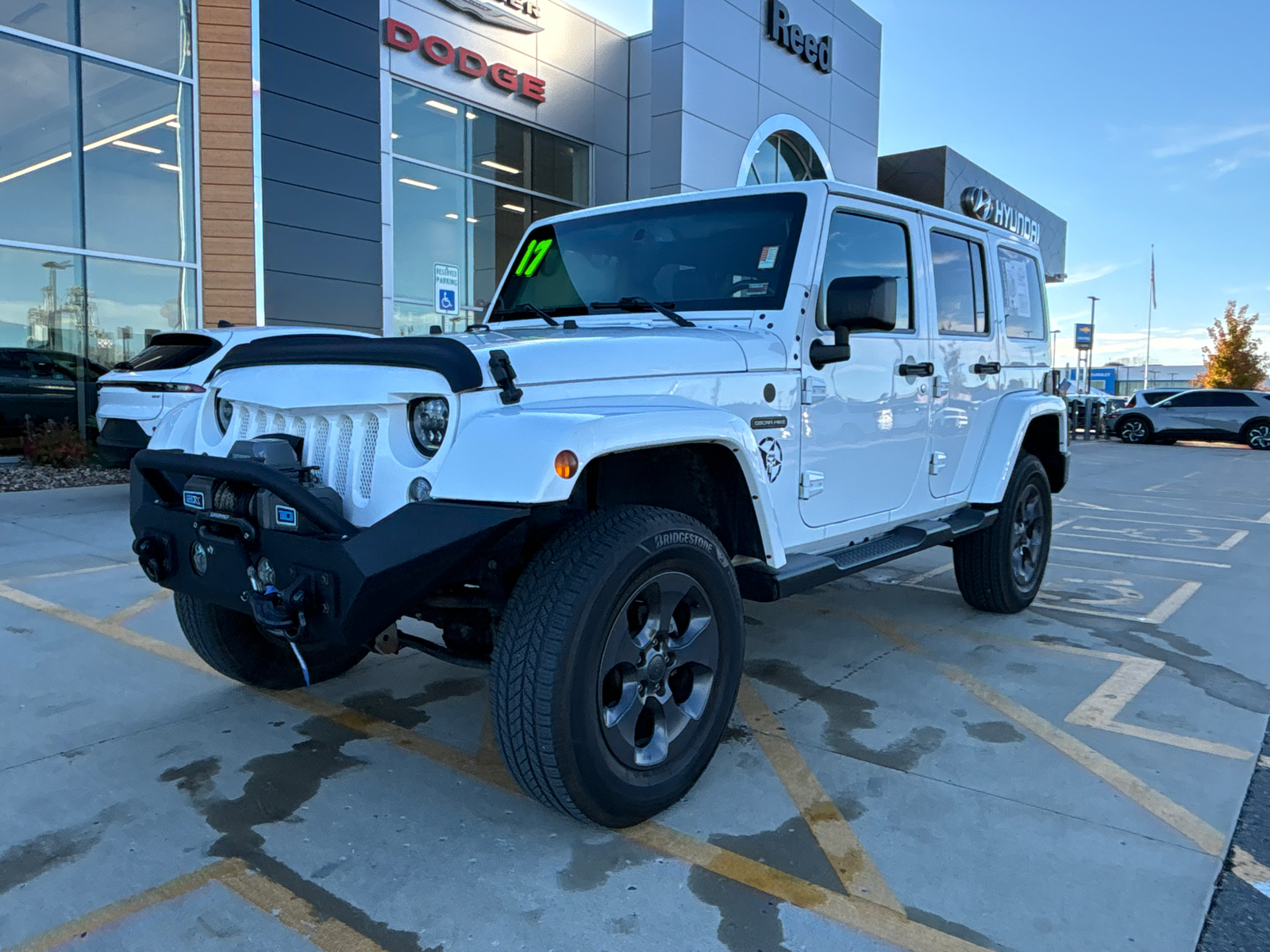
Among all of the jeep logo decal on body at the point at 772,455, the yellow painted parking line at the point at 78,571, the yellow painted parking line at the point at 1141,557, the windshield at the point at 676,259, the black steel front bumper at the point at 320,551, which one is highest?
the windshield at the point at 676,259

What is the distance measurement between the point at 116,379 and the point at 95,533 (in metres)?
1.73

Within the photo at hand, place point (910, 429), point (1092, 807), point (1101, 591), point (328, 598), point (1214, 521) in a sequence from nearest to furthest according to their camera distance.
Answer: point (328, 598) < point (1092, 807) < point (910, 429) < point (1101, 591) < point (1214, 521)

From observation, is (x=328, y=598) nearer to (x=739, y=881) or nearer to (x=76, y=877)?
(x=76, y=877)

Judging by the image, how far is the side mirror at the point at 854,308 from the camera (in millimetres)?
3205

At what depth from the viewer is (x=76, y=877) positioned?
94.7 inches

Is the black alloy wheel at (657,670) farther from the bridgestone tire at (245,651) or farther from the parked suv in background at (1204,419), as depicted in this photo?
the parked suv in background at (1204,419)

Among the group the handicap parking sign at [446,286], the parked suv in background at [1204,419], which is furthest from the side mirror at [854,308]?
the parked suv in background at [1204,419]

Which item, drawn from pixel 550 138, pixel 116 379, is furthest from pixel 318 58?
pixel 116 379

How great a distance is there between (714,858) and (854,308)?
1.85 meters

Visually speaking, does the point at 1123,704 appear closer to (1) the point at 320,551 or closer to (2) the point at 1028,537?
(2) the point at 1028,537

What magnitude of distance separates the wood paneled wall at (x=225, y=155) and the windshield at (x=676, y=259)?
9.39m

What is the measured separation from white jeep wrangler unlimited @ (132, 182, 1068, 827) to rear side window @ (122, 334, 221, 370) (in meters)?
4.89

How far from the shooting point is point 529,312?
4004 millimetres

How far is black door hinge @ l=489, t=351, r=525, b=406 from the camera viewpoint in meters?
2.49
